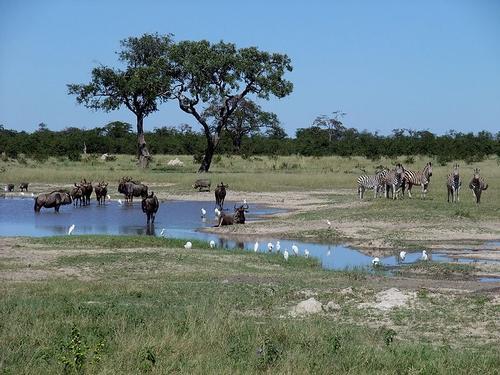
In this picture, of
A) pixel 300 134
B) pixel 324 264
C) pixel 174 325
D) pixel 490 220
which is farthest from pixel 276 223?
pixel 300 134

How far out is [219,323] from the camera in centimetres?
872

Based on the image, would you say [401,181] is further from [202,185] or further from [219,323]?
[219,323]

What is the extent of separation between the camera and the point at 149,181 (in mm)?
47125

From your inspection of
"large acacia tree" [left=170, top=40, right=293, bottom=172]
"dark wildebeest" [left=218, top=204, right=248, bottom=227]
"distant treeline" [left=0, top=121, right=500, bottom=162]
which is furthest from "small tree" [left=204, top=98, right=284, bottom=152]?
"dark wildebeest" [left=218, top=204, right=248, bottom=227]

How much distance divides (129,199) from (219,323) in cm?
2852

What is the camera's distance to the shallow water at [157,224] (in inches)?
754

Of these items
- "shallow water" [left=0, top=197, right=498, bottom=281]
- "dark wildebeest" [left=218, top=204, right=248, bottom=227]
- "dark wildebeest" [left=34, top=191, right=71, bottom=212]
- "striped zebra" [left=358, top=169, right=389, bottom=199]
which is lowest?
"shallow water" [left=0, top=197, right=498, bottom=281]

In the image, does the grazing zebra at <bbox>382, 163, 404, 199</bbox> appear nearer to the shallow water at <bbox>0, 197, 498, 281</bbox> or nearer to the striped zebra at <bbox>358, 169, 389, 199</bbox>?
the striped zebra at <bbox>358, 169, 389, 199</bbox>

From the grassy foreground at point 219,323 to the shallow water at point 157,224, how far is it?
4117mm

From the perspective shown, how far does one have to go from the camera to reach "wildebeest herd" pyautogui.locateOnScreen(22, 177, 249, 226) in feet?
85.0

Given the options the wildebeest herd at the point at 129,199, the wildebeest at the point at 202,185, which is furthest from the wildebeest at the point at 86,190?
the wildebeest at the point at 202,185

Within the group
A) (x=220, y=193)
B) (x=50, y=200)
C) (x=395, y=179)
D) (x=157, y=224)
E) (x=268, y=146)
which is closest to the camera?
(x=157, y=224)

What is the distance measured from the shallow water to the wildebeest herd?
34 centimetres

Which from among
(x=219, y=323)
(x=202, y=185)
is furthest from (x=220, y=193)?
(x=219, y=323)
